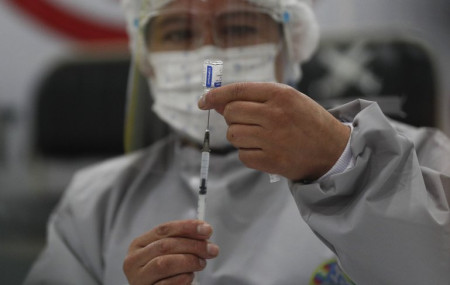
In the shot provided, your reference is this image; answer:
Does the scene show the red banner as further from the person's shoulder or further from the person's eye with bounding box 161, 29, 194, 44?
the person's eye with bounding box 161, 29, 194, 44

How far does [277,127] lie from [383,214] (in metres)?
0.18

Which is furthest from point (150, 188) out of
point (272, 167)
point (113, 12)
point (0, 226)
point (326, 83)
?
point (113, 12)

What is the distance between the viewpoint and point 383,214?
669mm

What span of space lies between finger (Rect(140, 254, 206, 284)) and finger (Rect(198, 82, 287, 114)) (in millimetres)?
208

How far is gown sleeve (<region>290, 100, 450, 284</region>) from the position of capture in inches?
26.3

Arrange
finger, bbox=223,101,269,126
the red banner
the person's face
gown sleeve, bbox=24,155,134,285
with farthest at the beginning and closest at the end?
the red banner < gown sleeve, bbox=24,155,134,285 < the person's face < finger, bbox=223,101,269,126

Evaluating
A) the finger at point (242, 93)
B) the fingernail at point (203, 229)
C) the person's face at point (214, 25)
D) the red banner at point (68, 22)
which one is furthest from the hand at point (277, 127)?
the red banner at point (68, 22)

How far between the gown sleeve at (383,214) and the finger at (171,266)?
0.56 ft

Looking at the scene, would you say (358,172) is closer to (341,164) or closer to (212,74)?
(341,164)

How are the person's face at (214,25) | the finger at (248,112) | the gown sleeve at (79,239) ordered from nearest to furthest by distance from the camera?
the finger at (248,112) → the person's face at (214,25) → the gown sleeve at (79,239)

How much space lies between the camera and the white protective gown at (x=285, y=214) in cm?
67

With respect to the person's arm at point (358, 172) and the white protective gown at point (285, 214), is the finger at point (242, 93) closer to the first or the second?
the person's arm at point (358, 172)

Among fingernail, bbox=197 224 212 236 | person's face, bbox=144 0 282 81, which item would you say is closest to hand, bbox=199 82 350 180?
fingernail, bbox=197 224 212 236

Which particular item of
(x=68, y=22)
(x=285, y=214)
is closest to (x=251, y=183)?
(x=285, y=214)
